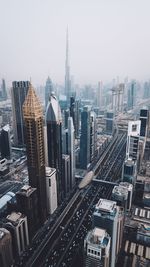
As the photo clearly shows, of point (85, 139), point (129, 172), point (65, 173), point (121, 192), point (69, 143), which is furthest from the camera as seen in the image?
point (85, 139)

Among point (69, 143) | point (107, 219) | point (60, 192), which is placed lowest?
point (60, 192)

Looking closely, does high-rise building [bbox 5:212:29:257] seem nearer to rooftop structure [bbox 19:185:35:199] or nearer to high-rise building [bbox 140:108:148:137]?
rooftop structure [bbox 19:185:35:199]

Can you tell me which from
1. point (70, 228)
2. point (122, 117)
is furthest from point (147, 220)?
point (122, 117)

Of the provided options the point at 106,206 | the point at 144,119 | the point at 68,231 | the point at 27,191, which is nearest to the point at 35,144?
the point at 27,191

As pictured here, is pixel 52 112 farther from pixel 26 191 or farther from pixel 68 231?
pixel 68 231

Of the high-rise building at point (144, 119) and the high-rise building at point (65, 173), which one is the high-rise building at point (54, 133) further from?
the high-rise building at point (144, 119)

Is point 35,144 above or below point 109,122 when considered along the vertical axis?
above

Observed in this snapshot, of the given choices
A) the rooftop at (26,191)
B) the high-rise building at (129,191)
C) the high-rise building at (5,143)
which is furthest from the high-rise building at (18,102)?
the high-rise building at (129,191)
